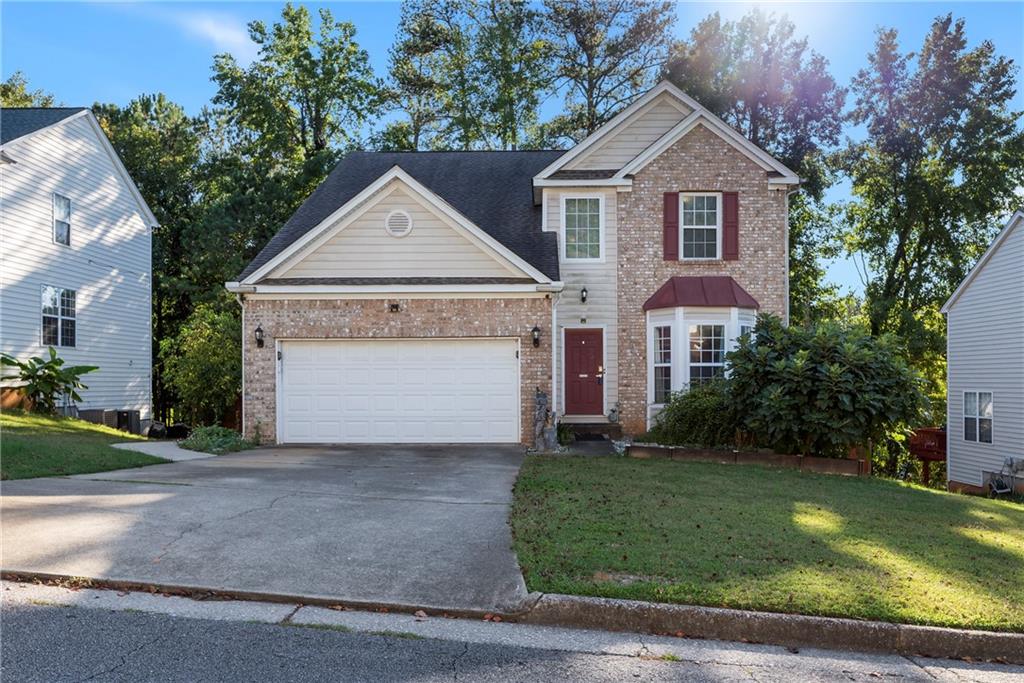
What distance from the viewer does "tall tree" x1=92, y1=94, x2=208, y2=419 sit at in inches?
1167

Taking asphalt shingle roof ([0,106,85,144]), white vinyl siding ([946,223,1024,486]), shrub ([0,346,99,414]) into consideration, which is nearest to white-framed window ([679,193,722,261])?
white vinyl siding ([946,223,1024,486])

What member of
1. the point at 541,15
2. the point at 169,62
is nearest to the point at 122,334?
the point at 169,62

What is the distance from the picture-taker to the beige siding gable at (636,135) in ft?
58.4

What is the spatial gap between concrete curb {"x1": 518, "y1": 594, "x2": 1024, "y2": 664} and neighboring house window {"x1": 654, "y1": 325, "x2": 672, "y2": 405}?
11717 mm

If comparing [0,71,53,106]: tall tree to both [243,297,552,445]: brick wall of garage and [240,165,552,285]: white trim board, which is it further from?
[243,297,552,445]: brick wall of garage

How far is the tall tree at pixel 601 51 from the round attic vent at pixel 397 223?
626 inches

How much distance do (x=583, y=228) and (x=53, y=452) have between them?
11.5 m

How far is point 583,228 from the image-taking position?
17625 millimetres

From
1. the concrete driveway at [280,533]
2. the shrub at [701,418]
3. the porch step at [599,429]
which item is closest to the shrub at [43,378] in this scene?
the concrete driveway at [280,533]

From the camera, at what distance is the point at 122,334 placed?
22234 mm

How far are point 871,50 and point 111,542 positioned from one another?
30029 mm

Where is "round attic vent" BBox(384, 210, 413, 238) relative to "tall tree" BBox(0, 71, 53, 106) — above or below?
below

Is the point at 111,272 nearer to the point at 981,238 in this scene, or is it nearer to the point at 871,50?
the point at 871,50

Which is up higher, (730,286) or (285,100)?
(285,100)
